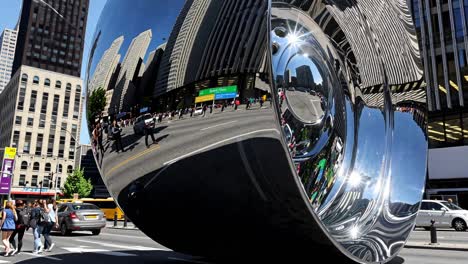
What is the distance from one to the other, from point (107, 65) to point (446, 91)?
3267cm

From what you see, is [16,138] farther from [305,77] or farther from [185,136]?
[185,136]

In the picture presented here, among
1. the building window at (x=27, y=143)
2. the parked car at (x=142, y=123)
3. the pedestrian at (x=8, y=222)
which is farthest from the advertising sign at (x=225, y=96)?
the building window at (x=27, y=143)

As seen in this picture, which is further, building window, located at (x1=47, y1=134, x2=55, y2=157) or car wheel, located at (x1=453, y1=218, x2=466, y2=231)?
building window, located at (x1=47, y1=134, x2=55, y2=157)

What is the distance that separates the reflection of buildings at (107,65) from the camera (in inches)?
150

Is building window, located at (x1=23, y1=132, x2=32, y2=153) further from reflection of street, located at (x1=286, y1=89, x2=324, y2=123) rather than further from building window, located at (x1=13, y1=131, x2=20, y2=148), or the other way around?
reflection of street, located at (x1=286, y1=89, x2=324, y2=123)

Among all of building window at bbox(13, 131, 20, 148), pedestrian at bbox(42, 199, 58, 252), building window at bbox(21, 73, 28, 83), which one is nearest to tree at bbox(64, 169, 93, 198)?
building window at bbox(13, 131, 20, 148)

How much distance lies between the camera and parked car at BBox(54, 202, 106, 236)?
634 inches

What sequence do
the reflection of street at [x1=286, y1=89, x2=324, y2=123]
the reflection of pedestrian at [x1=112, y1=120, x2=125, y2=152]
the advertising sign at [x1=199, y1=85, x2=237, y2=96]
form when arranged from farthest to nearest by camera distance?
the reflection of street at [x1=286, y1=89, x2=324, y2=123]
the reflection of pedestrian at [x1=112, y1=120, x2=125, y2=152]
the advertising sign at [x1=199, y1=85, x2=237, y2=96]

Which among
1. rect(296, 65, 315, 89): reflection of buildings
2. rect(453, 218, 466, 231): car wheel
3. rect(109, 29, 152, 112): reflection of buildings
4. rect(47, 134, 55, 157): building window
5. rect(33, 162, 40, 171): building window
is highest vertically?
rect(47, 134, 55, 157): building window

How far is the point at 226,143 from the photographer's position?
3221 mm

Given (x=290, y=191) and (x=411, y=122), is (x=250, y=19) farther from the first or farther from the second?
(x=411, y=122)

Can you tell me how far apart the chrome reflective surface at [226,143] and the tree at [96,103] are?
→ 0.07 feet

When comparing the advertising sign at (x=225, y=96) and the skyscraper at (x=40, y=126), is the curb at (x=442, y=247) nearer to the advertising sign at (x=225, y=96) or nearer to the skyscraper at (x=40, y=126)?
the advertising sign at (x=225, y=96)

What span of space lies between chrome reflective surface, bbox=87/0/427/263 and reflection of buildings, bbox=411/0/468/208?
26.4m
